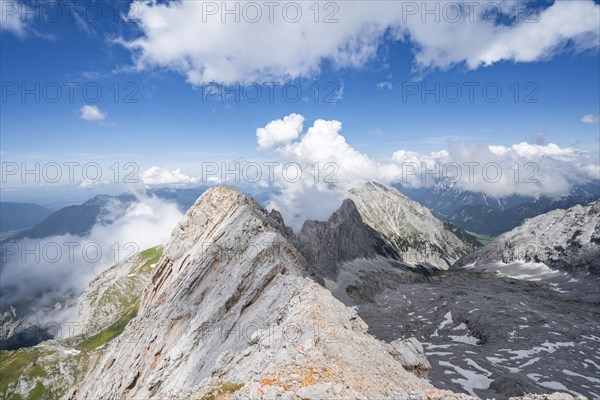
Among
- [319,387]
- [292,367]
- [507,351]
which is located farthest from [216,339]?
[507,351]

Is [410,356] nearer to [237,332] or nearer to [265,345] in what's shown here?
[265,345]

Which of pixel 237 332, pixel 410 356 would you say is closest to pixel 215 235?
pixel 237 332

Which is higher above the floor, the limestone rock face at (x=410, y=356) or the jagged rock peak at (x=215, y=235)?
the jagged rock peak at (x=215, y=235)

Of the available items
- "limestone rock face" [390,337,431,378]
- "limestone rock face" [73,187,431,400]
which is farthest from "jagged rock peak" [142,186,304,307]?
"limestone rock face" [390,337,431,378]

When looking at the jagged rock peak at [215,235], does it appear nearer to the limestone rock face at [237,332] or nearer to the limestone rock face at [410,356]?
the limestone rock face at [237,332]

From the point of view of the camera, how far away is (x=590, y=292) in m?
188

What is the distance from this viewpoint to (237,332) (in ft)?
138

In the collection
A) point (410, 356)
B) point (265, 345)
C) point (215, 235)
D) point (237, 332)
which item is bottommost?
point (237, 332)

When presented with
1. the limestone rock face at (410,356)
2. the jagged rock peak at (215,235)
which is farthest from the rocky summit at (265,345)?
the jagged rock peak at (215,235)

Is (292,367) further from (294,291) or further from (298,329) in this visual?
(294,291)

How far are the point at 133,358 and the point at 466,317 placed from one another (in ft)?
409

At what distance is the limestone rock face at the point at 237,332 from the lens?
20.6 m

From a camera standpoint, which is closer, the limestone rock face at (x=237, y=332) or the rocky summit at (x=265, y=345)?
the rocky summit at (x=265, y=345)

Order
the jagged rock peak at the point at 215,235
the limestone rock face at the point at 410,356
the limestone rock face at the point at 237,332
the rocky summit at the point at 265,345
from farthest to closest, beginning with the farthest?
the jagged rock peak at the point at 215,235
the limestone rock face at the point at 410,356
the limestone rock face at the point at 237,332
the rocky summit at the point at 265,345
